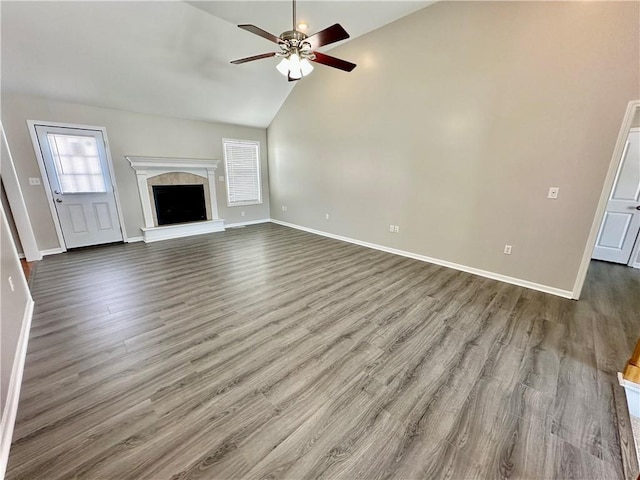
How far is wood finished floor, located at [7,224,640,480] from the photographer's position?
1.31 metres

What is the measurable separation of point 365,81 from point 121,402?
5.11 m

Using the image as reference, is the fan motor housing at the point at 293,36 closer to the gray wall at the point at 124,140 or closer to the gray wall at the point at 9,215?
the gray wall at the point at 124,140

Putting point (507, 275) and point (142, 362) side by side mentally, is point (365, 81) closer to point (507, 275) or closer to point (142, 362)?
point (507, 275)

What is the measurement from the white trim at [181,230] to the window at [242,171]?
0.70m

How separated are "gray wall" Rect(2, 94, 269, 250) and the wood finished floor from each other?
187cm

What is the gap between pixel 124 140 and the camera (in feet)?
16.0

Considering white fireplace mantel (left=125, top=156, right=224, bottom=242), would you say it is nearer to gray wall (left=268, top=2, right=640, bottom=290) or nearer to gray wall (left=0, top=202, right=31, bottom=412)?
gray wall (left=0, top=202, right=31, bottom=412)

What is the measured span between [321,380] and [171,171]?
5493mm

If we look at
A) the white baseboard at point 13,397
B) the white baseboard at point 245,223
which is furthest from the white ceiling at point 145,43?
the white baseboard at point 13,397

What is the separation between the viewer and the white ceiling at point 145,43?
2998 mm

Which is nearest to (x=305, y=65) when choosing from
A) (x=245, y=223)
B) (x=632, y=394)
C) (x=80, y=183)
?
(x=632, y=394)

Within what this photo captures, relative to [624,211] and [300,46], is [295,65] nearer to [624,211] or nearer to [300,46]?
[300,46]

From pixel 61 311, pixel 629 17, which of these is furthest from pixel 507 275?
pixel 61 311

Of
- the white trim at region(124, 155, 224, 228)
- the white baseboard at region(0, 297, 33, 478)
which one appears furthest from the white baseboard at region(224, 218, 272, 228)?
the white baseboard at region(0, 297, 33, 478)
